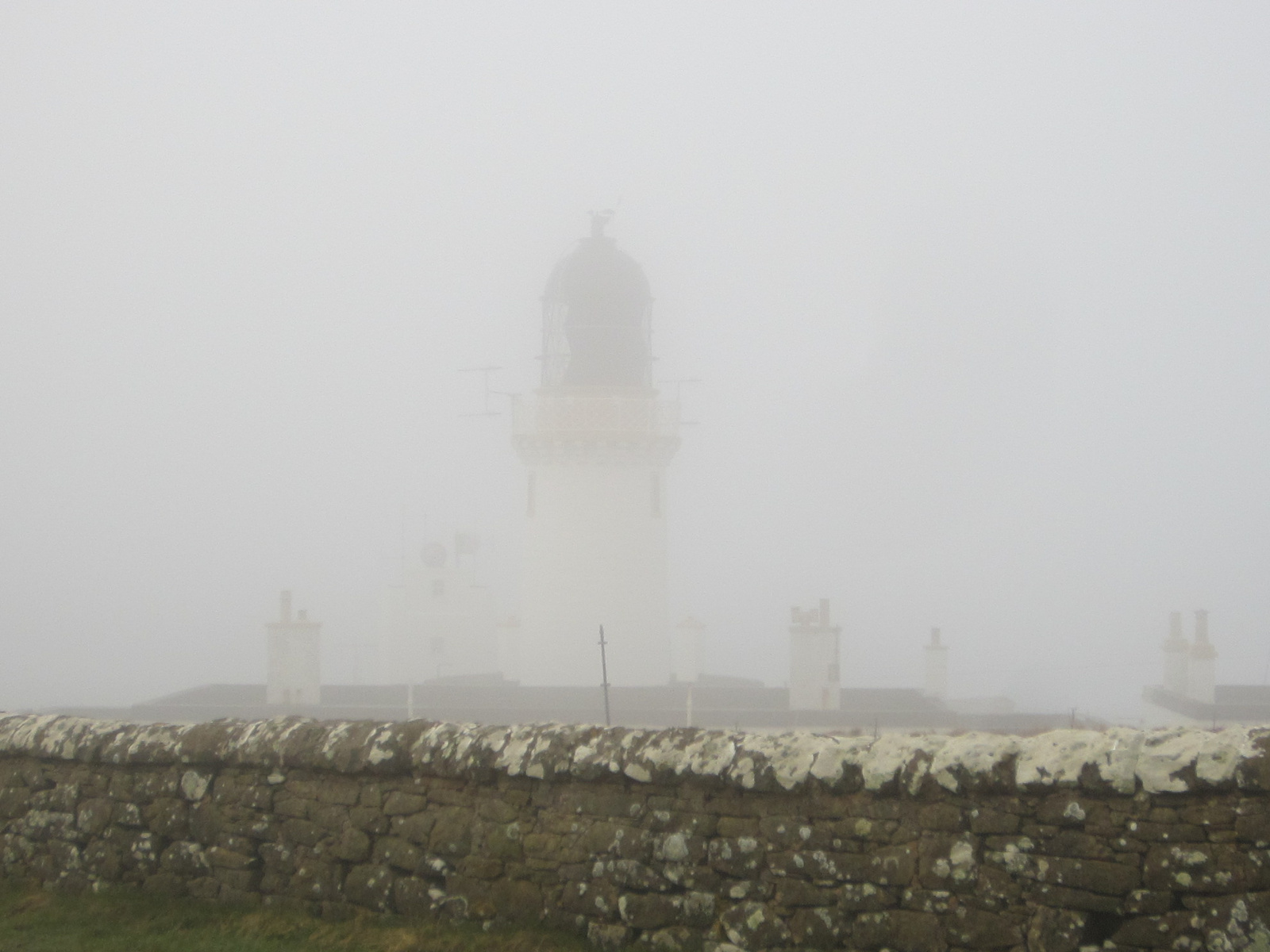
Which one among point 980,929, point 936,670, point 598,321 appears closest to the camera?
point 980,929

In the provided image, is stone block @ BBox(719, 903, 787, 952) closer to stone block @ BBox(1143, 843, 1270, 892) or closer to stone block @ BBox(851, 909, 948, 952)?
stone block @ BBox(851, 909, 948, 952)

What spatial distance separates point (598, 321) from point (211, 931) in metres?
24.3

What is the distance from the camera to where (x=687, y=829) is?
16.0ft

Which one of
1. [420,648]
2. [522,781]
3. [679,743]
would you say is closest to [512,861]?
[522,781]

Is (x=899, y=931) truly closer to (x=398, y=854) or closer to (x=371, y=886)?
(x=398, y=854)

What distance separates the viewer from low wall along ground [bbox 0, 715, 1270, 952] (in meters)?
4.25

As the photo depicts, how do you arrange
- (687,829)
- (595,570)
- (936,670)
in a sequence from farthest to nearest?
(595,570) → (936,670) → (687,829)

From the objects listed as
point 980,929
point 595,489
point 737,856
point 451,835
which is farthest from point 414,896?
point 595,489

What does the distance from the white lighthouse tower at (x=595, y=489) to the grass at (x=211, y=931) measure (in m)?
22.4

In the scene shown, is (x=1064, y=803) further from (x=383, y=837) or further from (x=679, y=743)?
(x=383, y=837)

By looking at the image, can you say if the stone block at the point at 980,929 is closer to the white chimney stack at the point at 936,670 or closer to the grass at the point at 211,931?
the grass at the point at 211,931

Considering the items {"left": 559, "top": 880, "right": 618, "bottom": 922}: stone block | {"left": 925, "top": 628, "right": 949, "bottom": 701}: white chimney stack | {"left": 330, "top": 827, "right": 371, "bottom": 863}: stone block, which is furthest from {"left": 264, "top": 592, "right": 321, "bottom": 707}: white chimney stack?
{"left": 559, "top": 880, "right": 618, "bottom": 922}: stone block

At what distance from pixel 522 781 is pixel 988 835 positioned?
6.30 ft

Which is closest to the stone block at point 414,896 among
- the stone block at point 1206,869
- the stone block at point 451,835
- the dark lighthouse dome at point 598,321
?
the stone block at point 451,835
